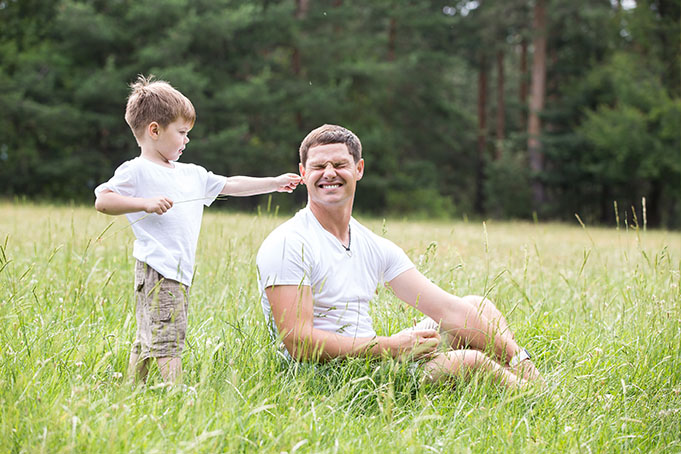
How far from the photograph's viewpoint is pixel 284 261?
2.57 metres

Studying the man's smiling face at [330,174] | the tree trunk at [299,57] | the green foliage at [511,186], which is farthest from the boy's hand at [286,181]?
the green foliage at [511,186]

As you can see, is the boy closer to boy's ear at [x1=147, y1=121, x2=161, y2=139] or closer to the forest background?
boy's ear at [x1=147, y1=121, x2=161, y2=139]

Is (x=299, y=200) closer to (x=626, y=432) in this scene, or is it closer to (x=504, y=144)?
(x=504, y=144)

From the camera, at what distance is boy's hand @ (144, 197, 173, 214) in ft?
7.98

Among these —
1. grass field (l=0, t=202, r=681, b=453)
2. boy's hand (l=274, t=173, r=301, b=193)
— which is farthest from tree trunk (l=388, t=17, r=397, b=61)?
boy's hand (l=274, t=173, r=301, b=193)

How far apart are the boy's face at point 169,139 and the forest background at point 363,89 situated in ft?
52.2

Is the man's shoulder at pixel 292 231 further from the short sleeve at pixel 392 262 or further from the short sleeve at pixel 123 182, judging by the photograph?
the short sleeve at pixel 123 182

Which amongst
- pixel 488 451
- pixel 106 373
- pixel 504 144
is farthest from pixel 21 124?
pixel 488 451

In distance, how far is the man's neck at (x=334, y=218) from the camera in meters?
2.80

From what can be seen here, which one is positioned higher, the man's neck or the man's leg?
the man's neck

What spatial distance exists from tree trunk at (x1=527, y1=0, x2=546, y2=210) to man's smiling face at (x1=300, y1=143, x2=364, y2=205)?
70.9ft

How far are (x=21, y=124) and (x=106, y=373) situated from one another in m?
19.8

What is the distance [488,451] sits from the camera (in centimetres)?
217

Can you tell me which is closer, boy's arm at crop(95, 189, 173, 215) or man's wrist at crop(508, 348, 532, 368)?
boy's arm at crop(95, 189, 173, 215)
